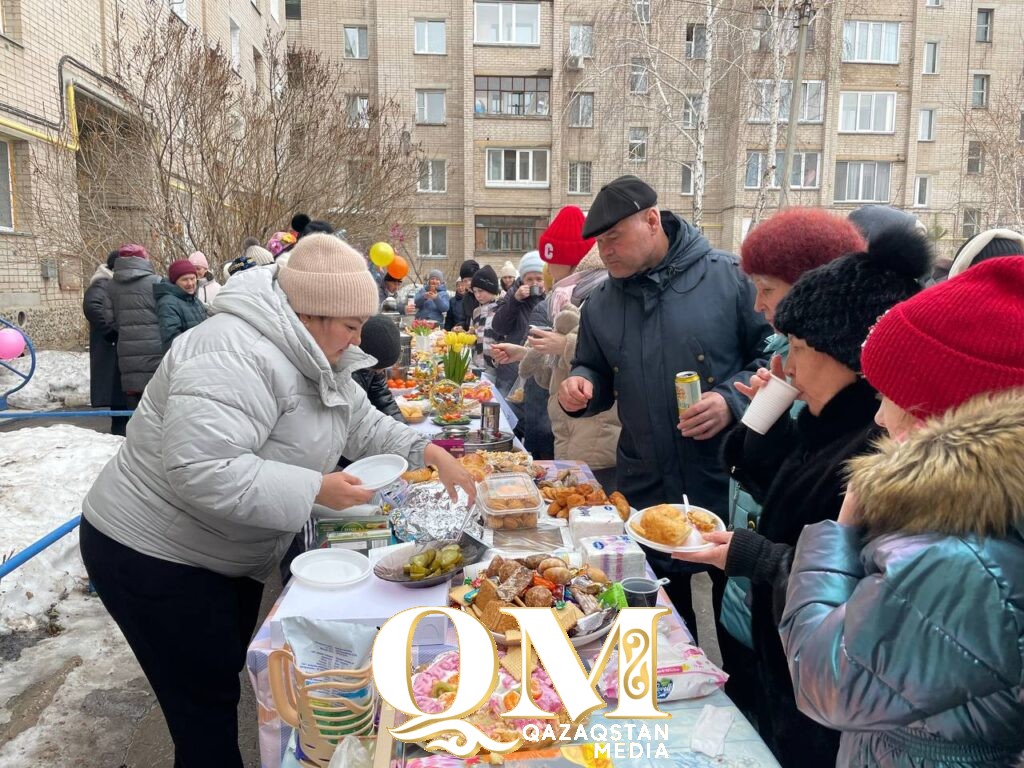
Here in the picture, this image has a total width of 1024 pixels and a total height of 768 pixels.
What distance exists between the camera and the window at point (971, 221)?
2328 centimetres

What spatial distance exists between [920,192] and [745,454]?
29274 mm

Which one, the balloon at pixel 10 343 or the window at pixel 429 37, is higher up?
the window at pixel 429 37

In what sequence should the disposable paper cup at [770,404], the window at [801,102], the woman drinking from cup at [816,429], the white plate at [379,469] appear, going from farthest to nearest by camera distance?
the window at [801,102]
the white plate at [379,469]
the disposable paper cup at [770,404]
the woman drinking from cup at [816,429]

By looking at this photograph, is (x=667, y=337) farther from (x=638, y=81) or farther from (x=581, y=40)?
(x=581, y=40)

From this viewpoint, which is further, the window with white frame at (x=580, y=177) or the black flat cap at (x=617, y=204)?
the window with white frame at (x=580, y=177)

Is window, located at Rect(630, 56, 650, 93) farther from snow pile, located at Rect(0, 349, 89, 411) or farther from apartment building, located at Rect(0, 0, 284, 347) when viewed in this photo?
snow pile, located at Rect(0, 349, 89, 411)

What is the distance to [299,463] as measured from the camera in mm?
2023

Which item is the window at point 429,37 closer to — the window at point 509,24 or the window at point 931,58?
the window at point 509,24

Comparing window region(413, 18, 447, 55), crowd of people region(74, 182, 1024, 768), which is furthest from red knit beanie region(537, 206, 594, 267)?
window region(413, 18, 447, 55)

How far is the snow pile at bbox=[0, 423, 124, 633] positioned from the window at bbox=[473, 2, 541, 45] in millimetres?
23926

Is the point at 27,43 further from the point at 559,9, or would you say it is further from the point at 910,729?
the point at 559,9

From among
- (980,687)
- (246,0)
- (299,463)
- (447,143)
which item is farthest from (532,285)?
(447,143)

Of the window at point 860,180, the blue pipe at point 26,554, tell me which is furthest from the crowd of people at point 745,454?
the window at point 860,180

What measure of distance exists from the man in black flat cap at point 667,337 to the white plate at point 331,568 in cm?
115
